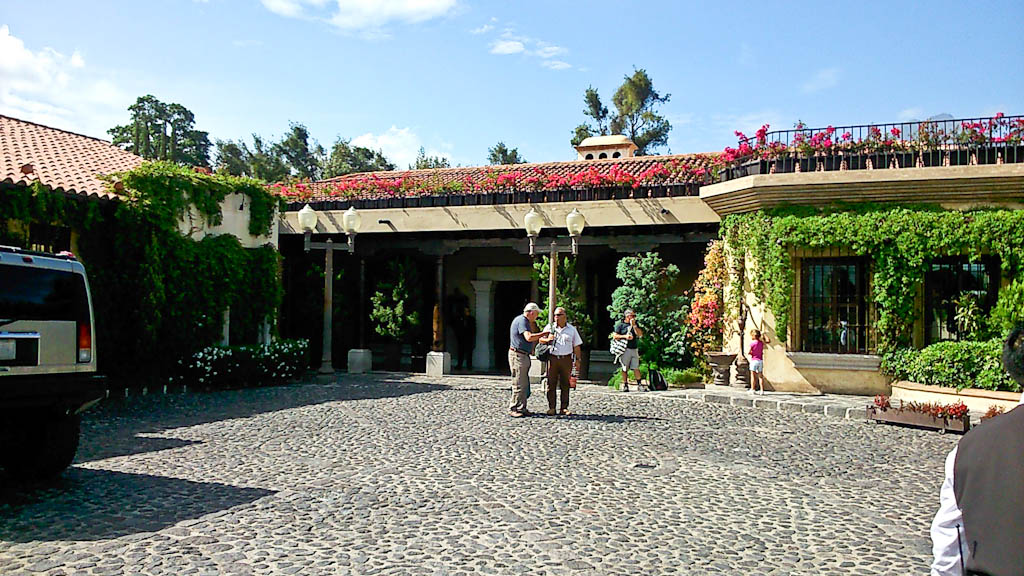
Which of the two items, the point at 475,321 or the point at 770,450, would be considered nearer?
the point at 770,450

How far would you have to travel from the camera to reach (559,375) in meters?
11.6

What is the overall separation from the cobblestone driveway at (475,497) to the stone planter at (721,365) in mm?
3738

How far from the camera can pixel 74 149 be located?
16.6m

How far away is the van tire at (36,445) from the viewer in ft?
22.9

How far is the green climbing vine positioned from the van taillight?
1105cm

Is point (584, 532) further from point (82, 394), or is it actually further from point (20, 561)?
point (82, 394)

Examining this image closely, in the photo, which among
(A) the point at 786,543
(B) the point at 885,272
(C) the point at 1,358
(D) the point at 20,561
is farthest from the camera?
(B) the point at 885,272

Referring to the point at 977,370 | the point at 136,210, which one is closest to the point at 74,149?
the point at 136,210

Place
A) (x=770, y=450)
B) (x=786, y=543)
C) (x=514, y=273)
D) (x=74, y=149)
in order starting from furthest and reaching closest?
1. (x=514, y=273)
2. (x=74, y=149)
3. (x=770, y=450)
4. (x=786, y=543)

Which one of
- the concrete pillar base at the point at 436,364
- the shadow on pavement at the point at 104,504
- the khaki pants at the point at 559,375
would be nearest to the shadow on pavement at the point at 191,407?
the shadow on pavement at the point at 104,504

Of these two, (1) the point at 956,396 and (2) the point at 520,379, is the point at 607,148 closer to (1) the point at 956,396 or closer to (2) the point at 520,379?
(1) the point at 956,396

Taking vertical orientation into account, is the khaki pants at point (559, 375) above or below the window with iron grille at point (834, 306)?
below

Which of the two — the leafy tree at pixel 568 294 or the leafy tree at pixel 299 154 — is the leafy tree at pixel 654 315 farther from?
the leafy tree at pixel 299 154

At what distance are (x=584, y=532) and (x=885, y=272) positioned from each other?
33.5 ft
